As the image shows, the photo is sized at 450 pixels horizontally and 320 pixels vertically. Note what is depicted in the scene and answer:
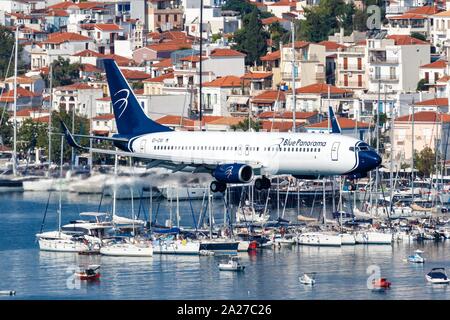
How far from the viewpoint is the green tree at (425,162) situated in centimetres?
10006

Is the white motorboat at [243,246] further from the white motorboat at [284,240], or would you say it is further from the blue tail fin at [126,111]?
the blue tail fin at [126,111]

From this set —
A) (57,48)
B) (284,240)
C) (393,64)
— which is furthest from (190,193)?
(57,48)

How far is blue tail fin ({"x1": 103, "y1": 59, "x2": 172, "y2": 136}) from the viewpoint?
49656 millimetres

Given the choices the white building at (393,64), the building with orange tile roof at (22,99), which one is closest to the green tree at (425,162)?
the white building at (393,64)

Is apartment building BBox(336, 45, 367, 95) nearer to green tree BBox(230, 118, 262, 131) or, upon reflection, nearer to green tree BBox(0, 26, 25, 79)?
green tree BBox(230, 118, 262, 131)

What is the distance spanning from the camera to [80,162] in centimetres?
10056

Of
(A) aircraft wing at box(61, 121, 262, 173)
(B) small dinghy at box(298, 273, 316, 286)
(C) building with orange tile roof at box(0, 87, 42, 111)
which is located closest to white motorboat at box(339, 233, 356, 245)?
(B) small dinghy at box(298, 273, 316, 286)

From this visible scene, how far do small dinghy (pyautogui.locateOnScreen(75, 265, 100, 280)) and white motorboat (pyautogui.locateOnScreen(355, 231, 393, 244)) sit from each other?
16.7 m

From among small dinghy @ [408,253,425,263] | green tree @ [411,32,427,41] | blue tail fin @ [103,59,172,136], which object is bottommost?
small dinghy @ [408,253,425,263]

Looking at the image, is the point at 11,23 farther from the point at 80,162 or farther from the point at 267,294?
the point at 267,294

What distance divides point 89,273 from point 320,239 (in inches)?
625

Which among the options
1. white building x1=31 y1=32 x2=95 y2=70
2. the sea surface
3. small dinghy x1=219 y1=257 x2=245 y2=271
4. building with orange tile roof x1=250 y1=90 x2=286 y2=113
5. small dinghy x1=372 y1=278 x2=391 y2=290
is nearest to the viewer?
the sea surface
